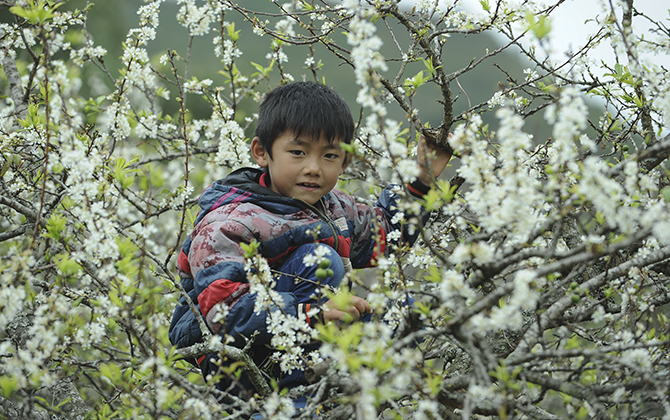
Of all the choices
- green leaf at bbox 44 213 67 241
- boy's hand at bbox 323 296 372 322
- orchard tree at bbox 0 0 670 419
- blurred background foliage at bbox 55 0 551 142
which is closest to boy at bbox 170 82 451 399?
boy's hand at bbox 323 296 372 322

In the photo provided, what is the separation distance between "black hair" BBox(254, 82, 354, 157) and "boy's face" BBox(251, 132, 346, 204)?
0.05m

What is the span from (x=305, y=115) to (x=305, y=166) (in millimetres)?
318

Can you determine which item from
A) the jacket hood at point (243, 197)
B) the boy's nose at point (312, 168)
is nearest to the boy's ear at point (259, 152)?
the jacket hood at point (243, 197)

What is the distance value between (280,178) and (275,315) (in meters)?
→ 1.17

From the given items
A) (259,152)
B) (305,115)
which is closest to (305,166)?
(305,115)

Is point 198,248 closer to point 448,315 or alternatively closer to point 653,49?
point 448,315

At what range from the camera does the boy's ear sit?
10.7 ft

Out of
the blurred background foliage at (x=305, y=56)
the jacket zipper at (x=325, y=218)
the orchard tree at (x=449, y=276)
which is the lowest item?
the orchard tree at (x=449, y=276)

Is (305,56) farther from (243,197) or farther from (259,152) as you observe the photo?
(243,197)

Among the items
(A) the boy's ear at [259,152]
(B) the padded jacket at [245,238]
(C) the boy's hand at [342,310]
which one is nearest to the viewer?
(C) the boy's hand at [342,310]

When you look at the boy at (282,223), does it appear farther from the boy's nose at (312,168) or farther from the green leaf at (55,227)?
the green leaf at (55,227)

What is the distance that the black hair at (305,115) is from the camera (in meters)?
2.96

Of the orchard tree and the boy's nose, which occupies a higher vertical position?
the boy's nose

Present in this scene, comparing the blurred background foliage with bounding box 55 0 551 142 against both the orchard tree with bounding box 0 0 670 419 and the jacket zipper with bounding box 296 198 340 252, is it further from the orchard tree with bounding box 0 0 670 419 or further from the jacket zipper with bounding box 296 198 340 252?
the jacket zipper with bounding box 296 198 340 252
